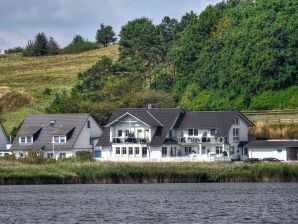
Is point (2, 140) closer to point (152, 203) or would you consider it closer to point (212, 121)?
point (212, 121)

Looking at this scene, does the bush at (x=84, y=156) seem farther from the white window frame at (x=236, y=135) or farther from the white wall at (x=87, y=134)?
the white window frame at (x=236, y=135)

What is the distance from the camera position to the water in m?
61.7

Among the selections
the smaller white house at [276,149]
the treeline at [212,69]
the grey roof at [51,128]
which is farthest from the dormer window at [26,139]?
the smaller white house at [276,149]

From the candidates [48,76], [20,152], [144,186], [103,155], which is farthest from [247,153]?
[48,76]

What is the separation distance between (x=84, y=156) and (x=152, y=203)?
41873 mm

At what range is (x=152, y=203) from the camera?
72438mm

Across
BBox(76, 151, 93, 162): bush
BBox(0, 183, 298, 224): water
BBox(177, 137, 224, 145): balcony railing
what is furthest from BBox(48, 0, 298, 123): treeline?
BBox(0, 183, 298, 224): water

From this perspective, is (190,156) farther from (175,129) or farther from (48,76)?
(48,76)

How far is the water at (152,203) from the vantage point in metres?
61.7

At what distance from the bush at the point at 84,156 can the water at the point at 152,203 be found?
55.8 ft

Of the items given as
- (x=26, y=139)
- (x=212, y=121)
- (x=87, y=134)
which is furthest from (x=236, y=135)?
(x=26, y=139)

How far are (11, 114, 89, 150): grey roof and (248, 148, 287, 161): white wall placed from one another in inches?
804

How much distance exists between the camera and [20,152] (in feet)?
415

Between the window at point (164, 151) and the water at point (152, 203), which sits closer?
the water at point (152, 203)
